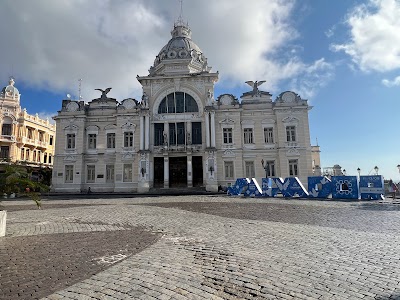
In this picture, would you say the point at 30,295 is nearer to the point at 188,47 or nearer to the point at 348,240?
the point at 348,240

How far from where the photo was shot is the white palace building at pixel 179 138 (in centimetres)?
3347

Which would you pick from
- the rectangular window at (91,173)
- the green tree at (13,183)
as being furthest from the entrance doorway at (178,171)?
the green tree at (13,183)

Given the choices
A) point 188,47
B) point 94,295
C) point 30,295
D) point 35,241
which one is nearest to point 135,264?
point 94,295

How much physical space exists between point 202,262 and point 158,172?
3004 cm

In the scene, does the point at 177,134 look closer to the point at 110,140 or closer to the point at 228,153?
the point at 228,153

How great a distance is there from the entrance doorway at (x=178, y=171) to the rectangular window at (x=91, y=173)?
10.1 m

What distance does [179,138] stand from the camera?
34750 mm

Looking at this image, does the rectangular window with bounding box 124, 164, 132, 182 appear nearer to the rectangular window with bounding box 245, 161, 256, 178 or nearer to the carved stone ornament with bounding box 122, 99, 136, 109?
the carved stone ornament with bounding box 122, 99, 136, 109

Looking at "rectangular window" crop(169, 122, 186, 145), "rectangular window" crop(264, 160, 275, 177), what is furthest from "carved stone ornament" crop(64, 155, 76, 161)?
"rectangular window" crop(264, 160, 275, 177)

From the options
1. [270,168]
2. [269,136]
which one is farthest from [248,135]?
[270,168]

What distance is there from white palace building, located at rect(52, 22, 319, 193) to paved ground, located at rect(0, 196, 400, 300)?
24.6 metres

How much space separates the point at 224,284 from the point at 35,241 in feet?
18.2

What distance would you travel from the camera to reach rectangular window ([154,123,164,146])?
3488cm

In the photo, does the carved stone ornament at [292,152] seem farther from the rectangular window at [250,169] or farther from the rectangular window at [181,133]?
the rectangular window at [181,133]
